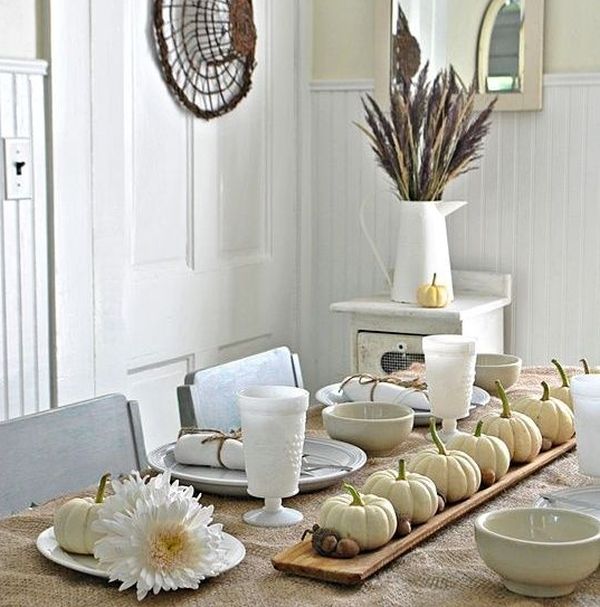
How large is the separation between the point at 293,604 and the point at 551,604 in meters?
0.26

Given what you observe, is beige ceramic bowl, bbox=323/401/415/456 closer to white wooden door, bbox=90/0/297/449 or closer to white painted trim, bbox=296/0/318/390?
white wooden door, bbox=90/0/297/449

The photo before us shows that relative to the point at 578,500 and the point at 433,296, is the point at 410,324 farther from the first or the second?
the point at 578,500

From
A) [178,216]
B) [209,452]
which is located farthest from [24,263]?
[209,452]

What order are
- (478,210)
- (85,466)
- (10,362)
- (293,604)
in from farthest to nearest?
(478,210), (10,362), (85,466), (293,604)

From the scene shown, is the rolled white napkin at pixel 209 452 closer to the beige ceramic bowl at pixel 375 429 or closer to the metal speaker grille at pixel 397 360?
the beige ceramic bowl at pixel 375 429

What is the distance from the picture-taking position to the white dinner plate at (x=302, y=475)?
62.6 inches

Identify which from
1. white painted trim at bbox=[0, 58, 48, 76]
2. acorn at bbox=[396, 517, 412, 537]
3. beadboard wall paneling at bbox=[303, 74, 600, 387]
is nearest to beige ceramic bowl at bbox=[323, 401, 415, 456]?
acorn at bbox=[396, 517, 412, 537]

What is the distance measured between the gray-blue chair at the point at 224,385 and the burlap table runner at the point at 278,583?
25.8 inches

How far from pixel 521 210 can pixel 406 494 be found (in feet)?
7.74

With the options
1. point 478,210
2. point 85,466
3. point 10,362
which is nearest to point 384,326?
point 478,210

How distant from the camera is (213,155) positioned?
11.6ft

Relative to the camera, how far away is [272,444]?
1.44 m

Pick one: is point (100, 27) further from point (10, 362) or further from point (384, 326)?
point (384, 326)

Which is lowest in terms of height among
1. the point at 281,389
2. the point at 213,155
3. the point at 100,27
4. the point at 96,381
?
the point at 96,381
